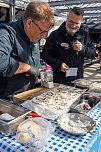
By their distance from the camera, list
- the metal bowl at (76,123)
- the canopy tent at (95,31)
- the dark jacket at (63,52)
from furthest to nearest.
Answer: the canopy tent at (95,31) → the dark jacket at (63,52) → the metal bowl at (76,123)

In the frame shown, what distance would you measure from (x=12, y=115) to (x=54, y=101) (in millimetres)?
333

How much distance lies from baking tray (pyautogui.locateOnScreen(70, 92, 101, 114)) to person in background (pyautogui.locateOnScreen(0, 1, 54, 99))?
39 cm

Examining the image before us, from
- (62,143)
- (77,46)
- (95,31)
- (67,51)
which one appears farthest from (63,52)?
(95,31)

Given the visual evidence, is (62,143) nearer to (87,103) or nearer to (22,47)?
(87,103)

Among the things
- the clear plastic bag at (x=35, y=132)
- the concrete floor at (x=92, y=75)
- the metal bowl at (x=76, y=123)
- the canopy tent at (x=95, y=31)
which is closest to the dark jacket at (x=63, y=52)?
the metal bowl at (x=76, y=123)

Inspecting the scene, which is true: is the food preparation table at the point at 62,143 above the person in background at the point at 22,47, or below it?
below

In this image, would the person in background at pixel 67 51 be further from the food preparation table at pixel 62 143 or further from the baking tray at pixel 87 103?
the food preparation table at pixel 62 143

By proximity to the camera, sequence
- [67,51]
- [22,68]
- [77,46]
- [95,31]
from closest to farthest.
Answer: [22,68] → [77,46] → [67,51] → [95,31]

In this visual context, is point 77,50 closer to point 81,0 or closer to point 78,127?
point 78,127

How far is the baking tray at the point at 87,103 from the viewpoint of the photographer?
4.57 feet

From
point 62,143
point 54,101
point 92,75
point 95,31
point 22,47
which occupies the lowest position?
point 92,75

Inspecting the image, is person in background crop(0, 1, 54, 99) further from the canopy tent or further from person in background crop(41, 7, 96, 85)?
the canopy tent

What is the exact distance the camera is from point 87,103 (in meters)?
1.53

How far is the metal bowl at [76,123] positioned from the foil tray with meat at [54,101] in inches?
2.6
